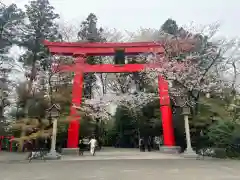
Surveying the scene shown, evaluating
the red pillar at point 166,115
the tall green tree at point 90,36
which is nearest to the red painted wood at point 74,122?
the red pillar at point 166,115

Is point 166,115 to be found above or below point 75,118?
above

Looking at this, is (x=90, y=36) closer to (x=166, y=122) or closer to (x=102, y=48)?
(x=102, y=48)

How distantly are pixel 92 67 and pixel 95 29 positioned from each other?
14.4m

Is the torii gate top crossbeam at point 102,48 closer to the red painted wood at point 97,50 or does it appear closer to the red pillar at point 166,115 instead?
the red painted wood at point 97,50

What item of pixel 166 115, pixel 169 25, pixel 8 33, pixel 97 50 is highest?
pixel 169 25

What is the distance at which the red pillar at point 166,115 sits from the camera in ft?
62.9

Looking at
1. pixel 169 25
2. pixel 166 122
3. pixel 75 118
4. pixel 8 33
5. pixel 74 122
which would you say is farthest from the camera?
pixel 169 25

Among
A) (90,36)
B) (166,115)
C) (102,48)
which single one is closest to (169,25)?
(90,36)

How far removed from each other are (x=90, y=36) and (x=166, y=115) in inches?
690

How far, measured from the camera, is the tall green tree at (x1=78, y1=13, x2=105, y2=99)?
1259 inches

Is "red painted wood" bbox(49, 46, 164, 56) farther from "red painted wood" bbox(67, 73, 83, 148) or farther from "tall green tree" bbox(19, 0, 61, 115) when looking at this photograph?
"tall green tree" bbox(19, 0, 61, 115)

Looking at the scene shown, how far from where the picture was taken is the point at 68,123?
19500mm

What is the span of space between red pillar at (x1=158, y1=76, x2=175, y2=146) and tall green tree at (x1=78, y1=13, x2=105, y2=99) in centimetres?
1262

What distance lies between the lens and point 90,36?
3275cm
